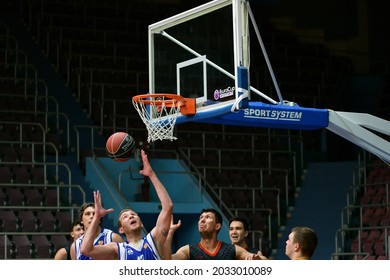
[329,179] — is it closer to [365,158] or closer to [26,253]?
[365,158]

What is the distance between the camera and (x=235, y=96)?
924 cm

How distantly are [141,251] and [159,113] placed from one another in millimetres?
3034

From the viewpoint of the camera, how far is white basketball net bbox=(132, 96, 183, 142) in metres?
9.69

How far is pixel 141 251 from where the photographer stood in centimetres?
706

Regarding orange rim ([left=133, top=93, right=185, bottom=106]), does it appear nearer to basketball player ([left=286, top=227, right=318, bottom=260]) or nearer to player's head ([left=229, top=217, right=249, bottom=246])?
player's head ([left=229, top=217, right=249, bottom=246])

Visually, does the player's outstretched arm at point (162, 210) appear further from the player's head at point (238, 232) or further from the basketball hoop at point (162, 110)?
the basketball hoop at point (162, 110)

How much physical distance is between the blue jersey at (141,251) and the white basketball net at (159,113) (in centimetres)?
264

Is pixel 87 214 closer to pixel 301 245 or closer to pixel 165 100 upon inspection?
pixel 301 245

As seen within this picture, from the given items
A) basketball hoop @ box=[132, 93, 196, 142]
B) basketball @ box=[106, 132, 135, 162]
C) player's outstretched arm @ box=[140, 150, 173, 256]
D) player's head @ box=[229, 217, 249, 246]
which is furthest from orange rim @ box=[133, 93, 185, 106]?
player's outstretched arm @ box=[140, 150, 173, 256]

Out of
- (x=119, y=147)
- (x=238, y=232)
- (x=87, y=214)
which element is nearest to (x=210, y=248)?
(x=238, y=232)

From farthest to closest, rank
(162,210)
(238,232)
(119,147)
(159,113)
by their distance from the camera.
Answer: (159,113) → (119,147) → (238,232) → (162,210)

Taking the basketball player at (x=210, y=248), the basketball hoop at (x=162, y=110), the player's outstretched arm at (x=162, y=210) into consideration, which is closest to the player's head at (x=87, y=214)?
the basketball player at (x=210, y=248)

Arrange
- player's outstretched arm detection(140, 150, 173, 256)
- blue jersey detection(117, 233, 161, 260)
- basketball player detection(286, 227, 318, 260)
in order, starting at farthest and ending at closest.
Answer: blue jersey detection(117, 233, 161, 260), player's outstretched arm detection(140, 150, 173, 256), basketball player detection(286, 227, 318, 260)
